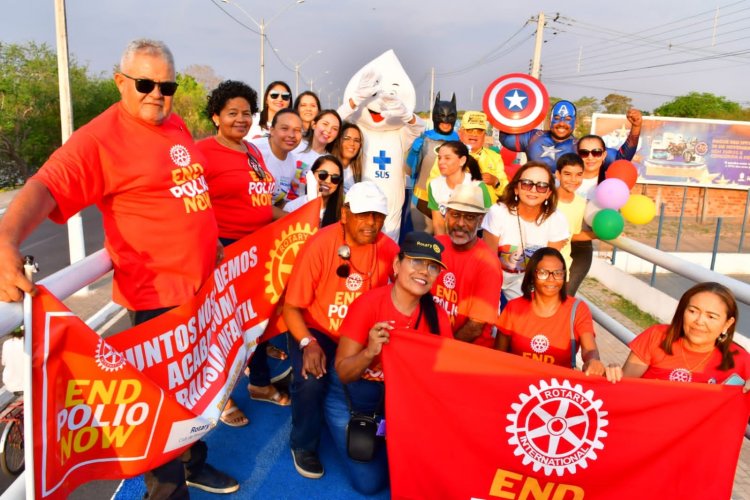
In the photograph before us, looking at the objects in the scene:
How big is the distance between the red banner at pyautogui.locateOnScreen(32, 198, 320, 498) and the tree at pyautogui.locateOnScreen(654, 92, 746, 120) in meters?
36.7

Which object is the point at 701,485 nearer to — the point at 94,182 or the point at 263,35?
the point at 94,182

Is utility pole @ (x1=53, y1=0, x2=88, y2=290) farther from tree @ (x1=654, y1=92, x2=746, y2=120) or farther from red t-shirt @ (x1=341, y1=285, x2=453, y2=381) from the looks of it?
tree @ (x1=654, y1=92, x2=746, y2=120)

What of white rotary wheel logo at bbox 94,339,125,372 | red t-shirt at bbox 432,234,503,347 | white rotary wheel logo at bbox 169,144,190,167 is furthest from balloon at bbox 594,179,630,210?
white rotary wheel logo at bbox 94,339,125,372

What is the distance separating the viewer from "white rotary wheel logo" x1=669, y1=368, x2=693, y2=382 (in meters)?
2.63

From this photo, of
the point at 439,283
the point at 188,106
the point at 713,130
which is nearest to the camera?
the point at 439,283

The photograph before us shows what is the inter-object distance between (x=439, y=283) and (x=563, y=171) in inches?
58.6

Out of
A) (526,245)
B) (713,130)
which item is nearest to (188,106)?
(713,130)

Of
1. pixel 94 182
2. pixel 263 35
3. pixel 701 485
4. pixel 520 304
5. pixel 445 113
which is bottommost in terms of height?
pixel 701 485

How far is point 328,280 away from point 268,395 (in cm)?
106

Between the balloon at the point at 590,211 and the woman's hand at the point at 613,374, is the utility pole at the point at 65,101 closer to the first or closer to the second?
the balloon at the point at 590,211

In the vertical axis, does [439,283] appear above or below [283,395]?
above

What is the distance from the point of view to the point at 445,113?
19.1ft

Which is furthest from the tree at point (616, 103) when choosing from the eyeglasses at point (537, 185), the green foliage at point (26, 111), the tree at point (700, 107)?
the eyeglasses at point (537, 185)

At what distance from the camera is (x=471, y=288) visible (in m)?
3.29
